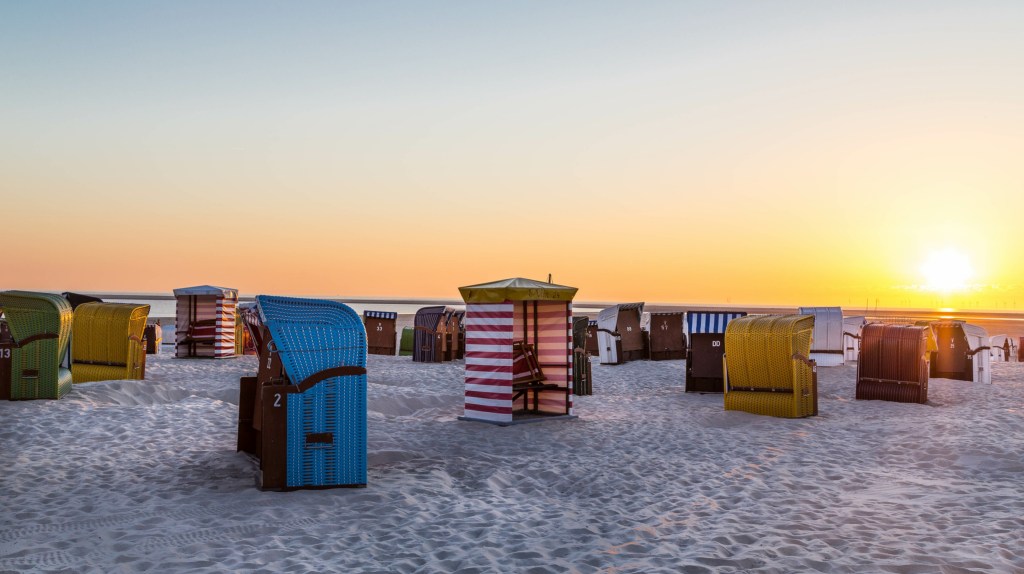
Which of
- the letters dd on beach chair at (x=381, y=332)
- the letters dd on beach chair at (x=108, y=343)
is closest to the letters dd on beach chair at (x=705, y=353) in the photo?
the letters dd on beach chair at (x=108, y=343)

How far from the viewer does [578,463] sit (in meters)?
10.3

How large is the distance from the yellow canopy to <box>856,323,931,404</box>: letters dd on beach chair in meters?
7.52

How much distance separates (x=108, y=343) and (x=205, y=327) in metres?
9.32

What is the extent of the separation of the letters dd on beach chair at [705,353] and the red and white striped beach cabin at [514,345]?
5461 mm

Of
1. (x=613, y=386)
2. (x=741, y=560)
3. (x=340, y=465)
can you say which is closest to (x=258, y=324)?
(x=340, y=465)

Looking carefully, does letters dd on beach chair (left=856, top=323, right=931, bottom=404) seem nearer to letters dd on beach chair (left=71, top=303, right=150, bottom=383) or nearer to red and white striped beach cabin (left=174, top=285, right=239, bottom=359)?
letters dd on beach chair (left=71, top=303, right=150, bottom=383)

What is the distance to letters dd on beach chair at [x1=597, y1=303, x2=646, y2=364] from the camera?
2689 centimetres

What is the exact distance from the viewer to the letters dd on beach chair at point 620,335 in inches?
1059

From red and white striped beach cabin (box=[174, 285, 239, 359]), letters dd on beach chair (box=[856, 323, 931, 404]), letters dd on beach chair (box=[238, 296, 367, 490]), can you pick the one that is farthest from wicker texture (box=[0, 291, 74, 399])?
letters dd on beach chair (box=[856, 323, 931, 404])

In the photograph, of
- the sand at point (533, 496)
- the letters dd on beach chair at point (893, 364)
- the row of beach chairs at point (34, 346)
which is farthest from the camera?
the letters dd on beach chair at point (893, 364)

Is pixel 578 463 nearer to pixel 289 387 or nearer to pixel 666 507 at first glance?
pixel 666 507

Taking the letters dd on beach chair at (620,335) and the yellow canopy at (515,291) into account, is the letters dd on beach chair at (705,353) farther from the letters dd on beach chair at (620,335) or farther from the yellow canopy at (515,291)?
the letters dd on beach chair at (620,335)

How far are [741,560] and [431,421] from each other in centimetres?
828

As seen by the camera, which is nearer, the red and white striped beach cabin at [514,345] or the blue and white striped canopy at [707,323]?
the red and white striped beach cabin at [514,345]
